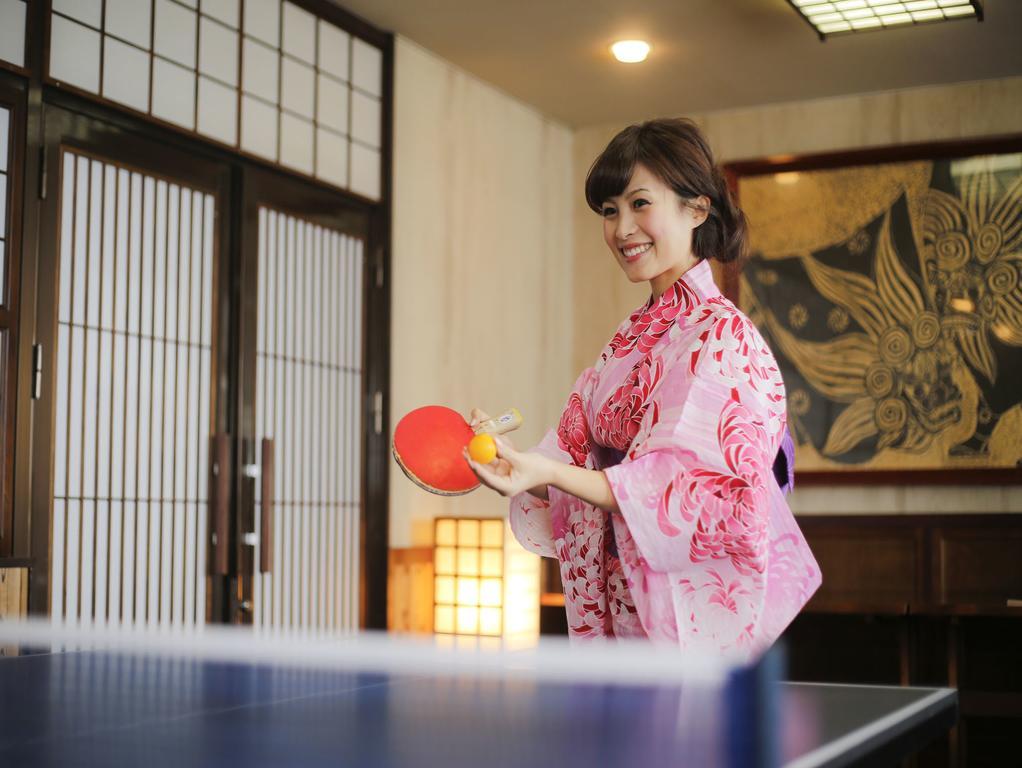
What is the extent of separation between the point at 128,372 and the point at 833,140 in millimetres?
3545

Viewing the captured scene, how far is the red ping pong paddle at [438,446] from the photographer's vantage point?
5.87 ft

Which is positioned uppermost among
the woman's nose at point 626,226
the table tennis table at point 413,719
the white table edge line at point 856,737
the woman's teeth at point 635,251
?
the woman's nose at point 626,226

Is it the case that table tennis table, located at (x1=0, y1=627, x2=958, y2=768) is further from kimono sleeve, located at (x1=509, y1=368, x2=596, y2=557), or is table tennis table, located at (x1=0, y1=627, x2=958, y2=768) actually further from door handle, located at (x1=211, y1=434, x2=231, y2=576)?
door handle, located at (x1=211, y1=434, x2=231, y2=576)

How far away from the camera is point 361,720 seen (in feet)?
3.84

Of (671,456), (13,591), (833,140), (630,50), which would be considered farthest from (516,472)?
(833,140)

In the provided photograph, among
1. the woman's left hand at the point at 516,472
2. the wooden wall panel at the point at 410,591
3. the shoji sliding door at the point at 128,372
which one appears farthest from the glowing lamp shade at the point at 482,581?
the woman's left hand at the point at 516,472

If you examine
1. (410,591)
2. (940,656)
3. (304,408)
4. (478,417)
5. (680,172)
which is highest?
(680,172)

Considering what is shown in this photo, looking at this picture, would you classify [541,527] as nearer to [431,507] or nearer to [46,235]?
[46,235]

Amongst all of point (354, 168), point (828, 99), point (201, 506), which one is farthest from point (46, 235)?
point (828, 99)

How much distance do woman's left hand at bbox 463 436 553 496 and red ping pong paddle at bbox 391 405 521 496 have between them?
149 mm

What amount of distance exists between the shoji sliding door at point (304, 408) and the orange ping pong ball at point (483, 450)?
9.77ft

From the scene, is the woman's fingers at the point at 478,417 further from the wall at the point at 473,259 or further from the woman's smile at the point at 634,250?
the wall at the point at 473,259

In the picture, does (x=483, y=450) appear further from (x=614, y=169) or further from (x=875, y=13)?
(x=875, y=13)

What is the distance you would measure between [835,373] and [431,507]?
1.94m
